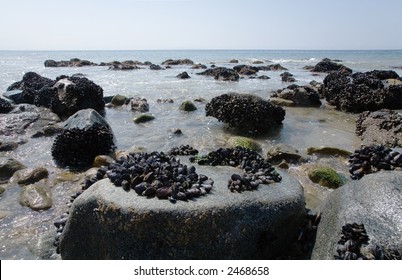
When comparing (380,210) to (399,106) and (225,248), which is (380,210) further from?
(399,106)

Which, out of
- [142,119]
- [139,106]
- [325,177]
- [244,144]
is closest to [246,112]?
[244,144]

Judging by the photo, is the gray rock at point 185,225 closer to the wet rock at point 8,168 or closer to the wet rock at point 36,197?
the wet rock at point 36,197

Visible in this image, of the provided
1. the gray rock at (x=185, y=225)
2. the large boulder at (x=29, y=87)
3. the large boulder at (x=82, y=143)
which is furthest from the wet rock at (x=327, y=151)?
the large boulder at (x=29, y=87)

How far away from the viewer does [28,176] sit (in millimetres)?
6422

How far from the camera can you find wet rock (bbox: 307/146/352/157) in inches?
304

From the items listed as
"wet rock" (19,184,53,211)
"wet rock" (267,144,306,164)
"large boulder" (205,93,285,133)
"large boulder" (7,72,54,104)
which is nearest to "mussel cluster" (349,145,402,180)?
"wet rock" (267,144,306,164)

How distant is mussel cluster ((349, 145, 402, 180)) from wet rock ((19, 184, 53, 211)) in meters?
4.65

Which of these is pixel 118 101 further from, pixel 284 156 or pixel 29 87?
pixel 284 156

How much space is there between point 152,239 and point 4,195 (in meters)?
3.66

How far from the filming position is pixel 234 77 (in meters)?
26.4

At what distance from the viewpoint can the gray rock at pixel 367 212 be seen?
3.26m

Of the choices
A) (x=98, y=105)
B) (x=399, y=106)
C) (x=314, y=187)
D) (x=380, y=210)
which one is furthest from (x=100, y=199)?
(x=399, y=106)

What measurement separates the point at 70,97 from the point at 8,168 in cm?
626

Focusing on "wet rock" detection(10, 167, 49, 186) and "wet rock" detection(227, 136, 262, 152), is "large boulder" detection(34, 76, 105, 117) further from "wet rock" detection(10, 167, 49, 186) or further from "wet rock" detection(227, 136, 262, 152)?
"wet rock" detection(227, 136, 262, 152)
